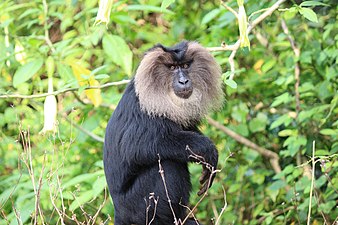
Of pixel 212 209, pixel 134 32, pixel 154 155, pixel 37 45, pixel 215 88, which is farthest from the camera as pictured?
pixel 134 32

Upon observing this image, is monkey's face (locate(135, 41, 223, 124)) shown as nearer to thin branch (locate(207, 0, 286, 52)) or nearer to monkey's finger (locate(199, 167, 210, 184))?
thin branch (locate(207, 0, 286, 52))

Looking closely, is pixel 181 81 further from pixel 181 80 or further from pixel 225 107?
pixel 225 107

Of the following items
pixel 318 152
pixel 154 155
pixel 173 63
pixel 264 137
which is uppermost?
pixel 173 63

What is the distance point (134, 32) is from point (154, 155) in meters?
3.09

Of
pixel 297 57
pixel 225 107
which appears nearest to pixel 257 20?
pixel 297 57

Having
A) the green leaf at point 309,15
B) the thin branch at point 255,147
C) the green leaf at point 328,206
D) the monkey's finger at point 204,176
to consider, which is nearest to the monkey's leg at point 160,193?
the monkey's finger at point 204,176

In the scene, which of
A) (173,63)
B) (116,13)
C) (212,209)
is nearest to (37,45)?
(116,13)

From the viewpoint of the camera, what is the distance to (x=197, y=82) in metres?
5.14

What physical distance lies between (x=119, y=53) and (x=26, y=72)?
0.75 metres

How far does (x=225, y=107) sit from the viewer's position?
7137 millimetres

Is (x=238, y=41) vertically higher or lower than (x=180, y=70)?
higher

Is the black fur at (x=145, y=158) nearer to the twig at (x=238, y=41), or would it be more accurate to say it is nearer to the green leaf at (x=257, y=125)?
the twig at (x=238, y=41)

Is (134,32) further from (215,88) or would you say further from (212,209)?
(215,88)

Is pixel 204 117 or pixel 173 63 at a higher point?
pixel 173 63
